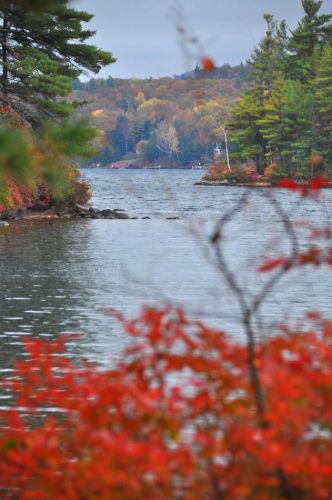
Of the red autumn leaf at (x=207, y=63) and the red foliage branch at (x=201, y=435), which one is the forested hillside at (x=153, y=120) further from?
the red foliage branch at (x=201, y=435)

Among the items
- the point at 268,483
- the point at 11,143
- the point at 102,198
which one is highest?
the point at 11,143

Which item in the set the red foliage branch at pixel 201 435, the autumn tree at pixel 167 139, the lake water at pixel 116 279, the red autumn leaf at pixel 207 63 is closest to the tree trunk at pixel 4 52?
the lake water at pixel 116 279

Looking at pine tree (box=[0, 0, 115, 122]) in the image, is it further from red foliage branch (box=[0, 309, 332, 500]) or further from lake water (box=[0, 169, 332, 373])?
red foliage branch (box=[0, 309, 332, 500])

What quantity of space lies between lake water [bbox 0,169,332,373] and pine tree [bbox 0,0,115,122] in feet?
16.4

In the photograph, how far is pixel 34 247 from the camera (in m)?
26.5

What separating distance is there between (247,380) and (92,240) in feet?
83.5

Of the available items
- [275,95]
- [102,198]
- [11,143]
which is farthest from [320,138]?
[11,143]

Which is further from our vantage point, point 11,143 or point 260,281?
point 260,281

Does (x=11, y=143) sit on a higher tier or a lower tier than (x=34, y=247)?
higher

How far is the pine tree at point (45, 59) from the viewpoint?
115ft

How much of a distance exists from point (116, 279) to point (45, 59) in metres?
17.9

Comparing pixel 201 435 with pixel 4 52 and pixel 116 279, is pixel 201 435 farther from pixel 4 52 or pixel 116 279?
pixel 4 52

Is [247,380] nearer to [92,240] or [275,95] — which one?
[92,240]

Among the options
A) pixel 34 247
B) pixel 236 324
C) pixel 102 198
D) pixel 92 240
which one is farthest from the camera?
pixel 102 198
